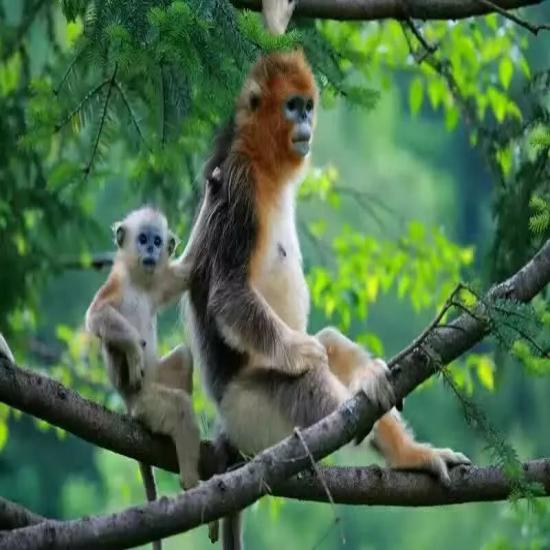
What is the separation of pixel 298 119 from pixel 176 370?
0.69 metres

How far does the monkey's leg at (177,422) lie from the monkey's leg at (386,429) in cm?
33

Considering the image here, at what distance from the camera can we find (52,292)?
11.1m

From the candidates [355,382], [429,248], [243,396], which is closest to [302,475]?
[355,382]

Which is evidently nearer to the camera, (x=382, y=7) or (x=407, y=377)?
(x=407, y=377)

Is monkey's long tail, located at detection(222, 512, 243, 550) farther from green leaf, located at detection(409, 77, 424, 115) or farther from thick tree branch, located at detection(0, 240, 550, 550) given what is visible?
green leaf, located at detection(409, 77, 424, 115)

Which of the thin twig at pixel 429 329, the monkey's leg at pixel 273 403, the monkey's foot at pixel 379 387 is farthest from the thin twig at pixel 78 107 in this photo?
the thin twig at pixel 429 329

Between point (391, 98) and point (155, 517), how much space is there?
11.2 metres

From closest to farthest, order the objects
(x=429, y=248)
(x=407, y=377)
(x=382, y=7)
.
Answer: (x=407, y=377) < (x=382, y=7) < (x=429, y=248)

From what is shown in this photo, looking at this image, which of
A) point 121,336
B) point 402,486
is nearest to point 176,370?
point 121,336

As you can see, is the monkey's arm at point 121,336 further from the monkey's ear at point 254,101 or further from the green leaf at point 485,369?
the green leaf at point 485,369

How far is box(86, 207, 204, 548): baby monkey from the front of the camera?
3.09 meters

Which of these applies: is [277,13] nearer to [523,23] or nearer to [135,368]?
[523,23]

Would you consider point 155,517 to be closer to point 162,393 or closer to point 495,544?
point 162,393

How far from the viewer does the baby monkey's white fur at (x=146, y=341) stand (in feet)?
10.1
